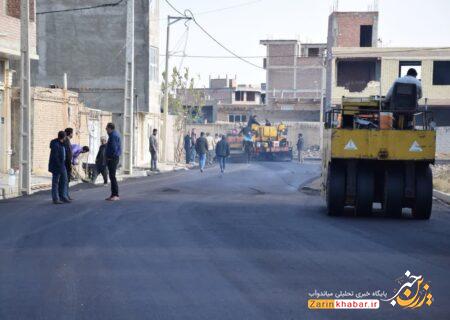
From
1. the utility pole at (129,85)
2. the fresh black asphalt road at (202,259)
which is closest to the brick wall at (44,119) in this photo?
the utility pole at (129,85)

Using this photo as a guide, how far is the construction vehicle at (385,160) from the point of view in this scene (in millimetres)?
15594

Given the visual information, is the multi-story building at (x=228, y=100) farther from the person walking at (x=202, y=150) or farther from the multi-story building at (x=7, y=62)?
the multi-story building at (x=7, y=62)

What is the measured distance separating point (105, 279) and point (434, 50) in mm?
52715

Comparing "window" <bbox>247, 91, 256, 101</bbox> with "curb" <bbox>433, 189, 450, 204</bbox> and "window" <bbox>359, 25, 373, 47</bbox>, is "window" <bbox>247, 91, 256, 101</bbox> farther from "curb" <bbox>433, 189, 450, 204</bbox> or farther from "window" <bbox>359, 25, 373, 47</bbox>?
"curb" <bbox>433, 189, 450, 204</bbox>

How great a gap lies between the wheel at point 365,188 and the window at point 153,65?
94.6ft

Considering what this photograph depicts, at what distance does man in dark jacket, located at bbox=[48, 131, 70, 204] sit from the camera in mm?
18078

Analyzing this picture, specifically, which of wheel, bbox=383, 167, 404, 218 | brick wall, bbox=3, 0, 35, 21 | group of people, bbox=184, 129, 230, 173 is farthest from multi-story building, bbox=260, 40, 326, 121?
wheel, bbox=383, 167, 404, 218

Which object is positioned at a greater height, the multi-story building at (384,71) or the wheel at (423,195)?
the multi-story building at (384,71)

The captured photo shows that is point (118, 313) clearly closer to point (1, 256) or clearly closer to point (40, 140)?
point (1, 256)

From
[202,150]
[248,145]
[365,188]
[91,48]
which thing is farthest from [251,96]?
[365,188]

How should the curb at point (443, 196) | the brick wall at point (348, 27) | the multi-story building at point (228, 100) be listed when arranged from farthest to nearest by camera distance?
the multi-story building at point (228, 100) < the brick wall at point (348, 27) < the curb at point (443, 196)

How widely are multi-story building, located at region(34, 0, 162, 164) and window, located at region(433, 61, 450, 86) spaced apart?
80.8 feet

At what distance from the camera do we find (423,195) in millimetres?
15766

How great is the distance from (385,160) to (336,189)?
44.3 inches
